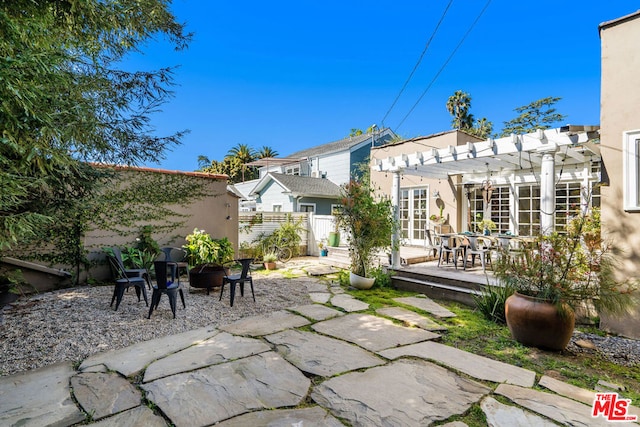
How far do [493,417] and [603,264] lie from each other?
10.7 ft

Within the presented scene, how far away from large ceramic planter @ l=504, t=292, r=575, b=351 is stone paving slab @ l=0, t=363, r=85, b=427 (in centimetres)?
459

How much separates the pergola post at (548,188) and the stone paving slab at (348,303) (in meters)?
3.40

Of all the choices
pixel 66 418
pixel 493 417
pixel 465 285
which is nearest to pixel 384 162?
pixel 465 285

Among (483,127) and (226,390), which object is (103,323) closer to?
(226,390)

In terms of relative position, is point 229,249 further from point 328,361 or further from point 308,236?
point 328,361

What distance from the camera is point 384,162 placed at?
838cm

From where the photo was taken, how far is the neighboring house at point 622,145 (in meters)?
4.38

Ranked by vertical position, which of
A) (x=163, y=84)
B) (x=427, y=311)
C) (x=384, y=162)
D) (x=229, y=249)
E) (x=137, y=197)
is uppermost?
(x=163, y=84)

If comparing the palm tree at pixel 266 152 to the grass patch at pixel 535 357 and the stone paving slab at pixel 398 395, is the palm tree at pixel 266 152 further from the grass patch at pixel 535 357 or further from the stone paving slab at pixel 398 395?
the stone paving slab at pixel 398 395

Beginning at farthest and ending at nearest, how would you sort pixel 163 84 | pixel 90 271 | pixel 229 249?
pixel 229 249 → pixel 90 271 → pixel 163 84

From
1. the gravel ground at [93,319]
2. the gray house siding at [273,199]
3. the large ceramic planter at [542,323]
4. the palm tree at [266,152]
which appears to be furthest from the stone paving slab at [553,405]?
the palm tree at [266,152]

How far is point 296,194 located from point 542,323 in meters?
12.8

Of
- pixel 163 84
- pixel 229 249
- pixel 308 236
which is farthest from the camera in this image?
pixel 308 236

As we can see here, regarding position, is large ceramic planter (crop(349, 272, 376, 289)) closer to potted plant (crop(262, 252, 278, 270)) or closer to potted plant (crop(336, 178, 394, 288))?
potted plant (crop(336, 178, 394, 288))
